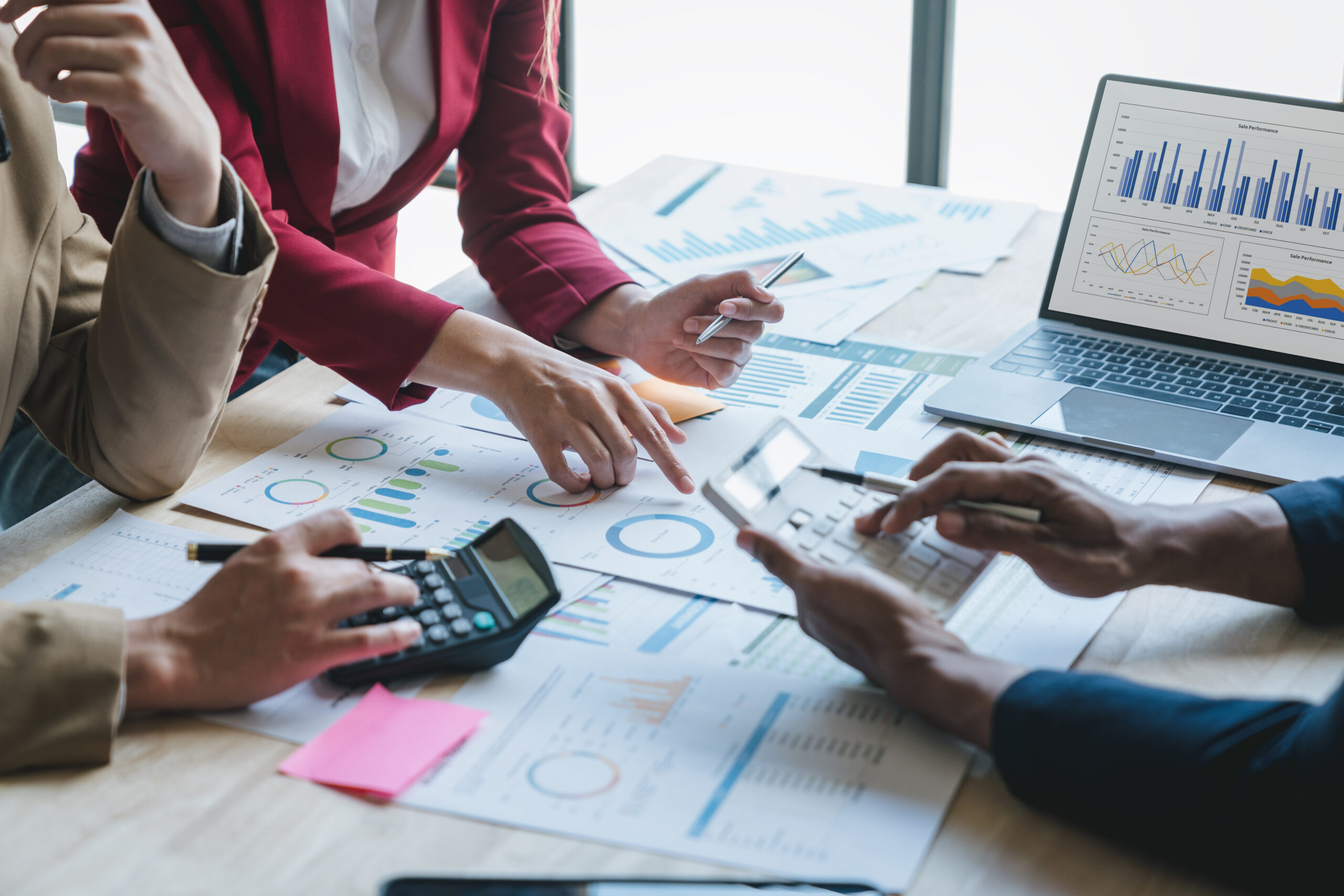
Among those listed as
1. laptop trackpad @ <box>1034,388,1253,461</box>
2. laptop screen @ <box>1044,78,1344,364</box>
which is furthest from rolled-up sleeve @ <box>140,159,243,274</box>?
laptop screen @ <box>1044,78,1344,364</box>

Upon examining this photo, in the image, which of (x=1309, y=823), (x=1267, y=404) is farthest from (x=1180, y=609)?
(x=1267, y=404)

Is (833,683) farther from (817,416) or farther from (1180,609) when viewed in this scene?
(817,416)

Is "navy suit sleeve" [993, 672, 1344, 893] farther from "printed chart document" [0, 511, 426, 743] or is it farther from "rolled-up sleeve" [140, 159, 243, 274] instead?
"rolled-up sleeve" [140, 159, 243, 274]

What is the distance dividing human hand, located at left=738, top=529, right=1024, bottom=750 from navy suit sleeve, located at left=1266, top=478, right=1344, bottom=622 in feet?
0.91

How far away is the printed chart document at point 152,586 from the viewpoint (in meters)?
0.74

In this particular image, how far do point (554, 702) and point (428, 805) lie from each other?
113 mm

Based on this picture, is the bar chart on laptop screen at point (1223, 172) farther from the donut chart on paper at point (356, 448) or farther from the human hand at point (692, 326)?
the donut chart on paper at point (356, 448)

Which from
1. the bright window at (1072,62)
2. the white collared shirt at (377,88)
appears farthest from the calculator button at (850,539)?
the bright window at (1072,62)

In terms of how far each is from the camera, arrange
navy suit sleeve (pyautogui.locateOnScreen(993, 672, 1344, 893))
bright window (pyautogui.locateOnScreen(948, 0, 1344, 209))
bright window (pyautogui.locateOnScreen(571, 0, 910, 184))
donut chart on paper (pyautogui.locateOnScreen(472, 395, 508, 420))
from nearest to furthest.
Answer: navy suit sleeve (pyautogui.locateOnScreen(993, 672, 1344, 893)) < donut chart on paper (pyautogui.locateOnScreen(472, 395, 508, 420)) < bright window (pyautogui.locateOnScreen(948, 0, 1344, 209)) < bright window (pyautogui.locateOnScreen(571, 0, 910, 184))

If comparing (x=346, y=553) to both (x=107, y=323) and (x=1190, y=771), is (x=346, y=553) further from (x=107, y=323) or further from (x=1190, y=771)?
(x=1190, y=771)

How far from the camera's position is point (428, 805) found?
668mm

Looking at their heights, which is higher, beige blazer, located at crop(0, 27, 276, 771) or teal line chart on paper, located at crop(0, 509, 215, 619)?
beige blazer, located at crop(0, 27, 276, 771)

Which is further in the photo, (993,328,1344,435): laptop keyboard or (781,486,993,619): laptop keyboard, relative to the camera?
(993,328,1344,435): laptop keyboard

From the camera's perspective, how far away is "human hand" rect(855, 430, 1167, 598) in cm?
82
